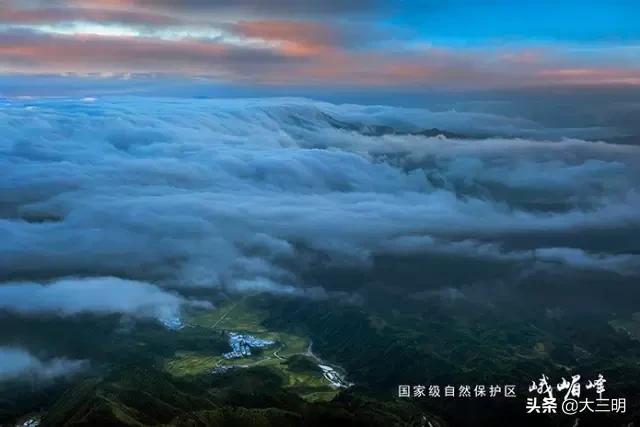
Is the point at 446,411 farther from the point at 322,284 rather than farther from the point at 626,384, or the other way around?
the point at 322,284

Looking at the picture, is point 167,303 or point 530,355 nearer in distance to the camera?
point 530,355

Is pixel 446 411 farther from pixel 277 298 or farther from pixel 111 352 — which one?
pixel 277 298

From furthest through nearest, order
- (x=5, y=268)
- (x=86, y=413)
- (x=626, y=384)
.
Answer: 1. (x=5, y=268)
2. (x=626, y=384)
3. (x=86, y=413)

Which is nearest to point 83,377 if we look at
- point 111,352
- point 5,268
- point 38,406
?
point 38,406

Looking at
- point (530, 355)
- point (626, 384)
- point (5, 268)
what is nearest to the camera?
point (626, 384)

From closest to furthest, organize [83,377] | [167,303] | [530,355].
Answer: [83,377] < [530,355] < [167,303]

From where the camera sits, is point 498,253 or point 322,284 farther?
point 498,253

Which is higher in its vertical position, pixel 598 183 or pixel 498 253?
pixel 598 183

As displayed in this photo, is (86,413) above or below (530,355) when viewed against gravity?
above

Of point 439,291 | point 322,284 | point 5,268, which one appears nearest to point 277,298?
point 322,284
